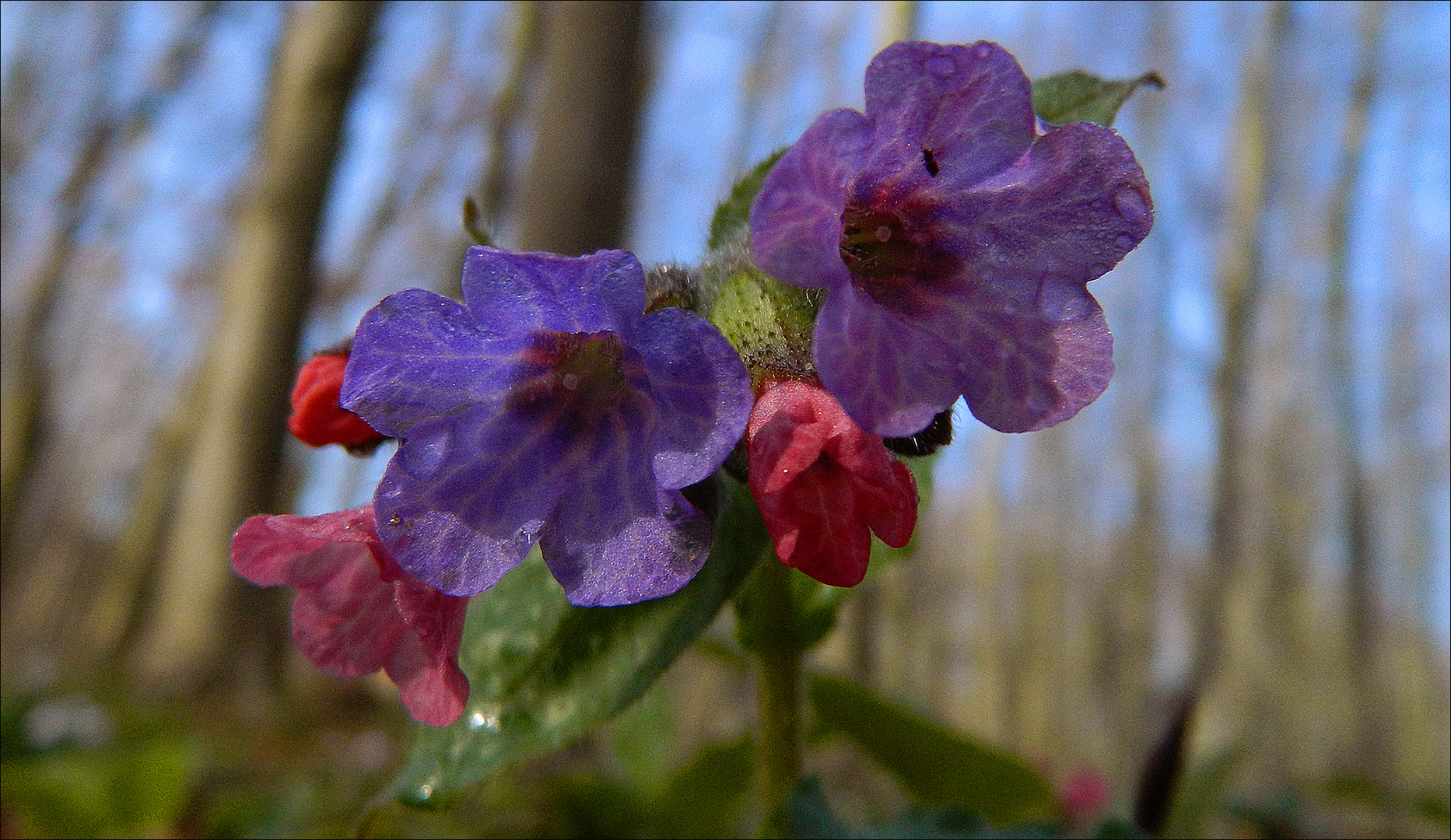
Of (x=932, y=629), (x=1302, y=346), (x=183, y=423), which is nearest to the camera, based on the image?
(x=183, y=423)

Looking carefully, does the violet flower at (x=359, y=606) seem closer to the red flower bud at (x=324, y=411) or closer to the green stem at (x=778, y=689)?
the red flower bud at (x=324, y=411)

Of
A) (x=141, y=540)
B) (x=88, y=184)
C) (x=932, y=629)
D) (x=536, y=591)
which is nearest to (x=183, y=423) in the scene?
(x=141, y=540)

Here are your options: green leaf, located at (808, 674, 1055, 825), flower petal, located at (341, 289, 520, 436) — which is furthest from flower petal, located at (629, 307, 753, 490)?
green leaf, located at (808, 674, 1055, 825)

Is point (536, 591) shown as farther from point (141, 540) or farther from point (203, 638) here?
point (141, 540)

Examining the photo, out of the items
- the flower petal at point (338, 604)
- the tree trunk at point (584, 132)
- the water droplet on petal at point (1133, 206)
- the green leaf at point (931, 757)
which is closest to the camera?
the water droplet on petal at point (1133, 206)

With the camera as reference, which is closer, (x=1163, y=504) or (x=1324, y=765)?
(x=1163, y=504)

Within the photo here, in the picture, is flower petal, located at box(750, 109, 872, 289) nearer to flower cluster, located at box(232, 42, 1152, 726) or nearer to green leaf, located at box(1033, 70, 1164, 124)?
flower cluster, located at box(232, 42, 1152, 726)

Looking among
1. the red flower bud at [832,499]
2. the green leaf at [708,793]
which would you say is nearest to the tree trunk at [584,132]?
the green leaf at [708,793]
